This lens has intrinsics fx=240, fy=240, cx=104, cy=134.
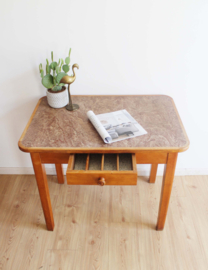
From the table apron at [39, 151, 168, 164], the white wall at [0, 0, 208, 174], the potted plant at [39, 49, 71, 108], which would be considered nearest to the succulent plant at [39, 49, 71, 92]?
the potted plant at [39, 49, 71, 108]

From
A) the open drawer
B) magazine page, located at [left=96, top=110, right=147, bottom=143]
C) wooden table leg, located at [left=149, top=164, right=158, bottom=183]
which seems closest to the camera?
the open drawer

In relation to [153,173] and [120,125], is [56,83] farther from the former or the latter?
[153,173]

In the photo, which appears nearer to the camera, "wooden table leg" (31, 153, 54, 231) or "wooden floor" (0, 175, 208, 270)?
"wooden table leg" (31, 153, 54, 231)

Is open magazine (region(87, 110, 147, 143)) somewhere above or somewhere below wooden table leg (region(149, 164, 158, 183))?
above

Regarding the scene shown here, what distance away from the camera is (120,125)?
125 centimetres

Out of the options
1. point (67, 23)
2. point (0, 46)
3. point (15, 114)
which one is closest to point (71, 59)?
point (67, 23)

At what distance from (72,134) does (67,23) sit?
644 mm

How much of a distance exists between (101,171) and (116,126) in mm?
275

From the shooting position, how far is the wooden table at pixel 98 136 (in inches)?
44.3

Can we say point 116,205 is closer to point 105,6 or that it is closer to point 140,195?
point 140,195

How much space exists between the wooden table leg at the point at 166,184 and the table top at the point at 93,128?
0.09m

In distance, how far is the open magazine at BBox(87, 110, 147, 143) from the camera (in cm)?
117

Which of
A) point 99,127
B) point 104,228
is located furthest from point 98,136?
point 104,228

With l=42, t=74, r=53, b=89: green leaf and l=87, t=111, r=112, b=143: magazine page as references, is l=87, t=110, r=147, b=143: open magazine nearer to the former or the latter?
l=87, t=111, r=112, b=143: magazine page
